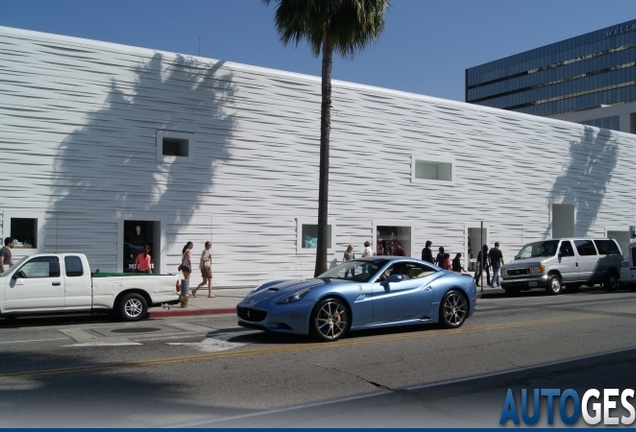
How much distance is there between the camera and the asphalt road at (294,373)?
6.43 m

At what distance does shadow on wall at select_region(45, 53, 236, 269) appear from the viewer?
1886 centimetres

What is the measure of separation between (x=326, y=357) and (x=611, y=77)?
3876 inches

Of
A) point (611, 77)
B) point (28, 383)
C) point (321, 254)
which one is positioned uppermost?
point (611, 77)

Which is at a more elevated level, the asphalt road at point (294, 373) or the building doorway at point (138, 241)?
the building doorway at point (138, 241)

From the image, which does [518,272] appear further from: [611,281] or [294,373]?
[294,373]

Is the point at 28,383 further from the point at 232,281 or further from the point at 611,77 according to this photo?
the point at 611,77

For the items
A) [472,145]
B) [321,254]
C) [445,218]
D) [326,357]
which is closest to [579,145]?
[472,145]

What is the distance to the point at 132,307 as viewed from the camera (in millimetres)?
14359

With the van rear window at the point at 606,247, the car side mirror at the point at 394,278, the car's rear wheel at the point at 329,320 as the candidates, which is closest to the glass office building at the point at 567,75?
the van rear window at the point at 606,247

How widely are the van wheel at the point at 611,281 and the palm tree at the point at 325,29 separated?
10682 millimetres

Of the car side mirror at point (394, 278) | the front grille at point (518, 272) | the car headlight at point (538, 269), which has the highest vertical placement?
the car side mirror at point (394, 278)

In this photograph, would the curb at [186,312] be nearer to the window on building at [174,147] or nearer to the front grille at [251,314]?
the front grille at [251,314]

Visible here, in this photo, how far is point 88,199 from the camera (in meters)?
Result: 19.1

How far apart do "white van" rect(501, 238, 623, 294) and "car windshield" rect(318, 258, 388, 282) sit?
38.3ft
